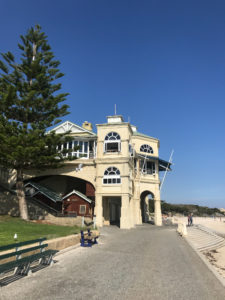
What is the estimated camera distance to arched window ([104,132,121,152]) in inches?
1117

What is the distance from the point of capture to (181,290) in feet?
21.3

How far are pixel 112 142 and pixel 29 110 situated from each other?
11149 millimetres

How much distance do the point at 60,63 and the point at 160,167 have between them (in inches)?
929

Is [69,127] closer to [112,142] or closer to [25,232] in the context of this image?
[112,142]

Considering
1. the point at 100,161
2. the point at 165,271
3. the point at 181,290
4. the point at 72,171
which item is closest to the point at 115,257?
the point at 165,271

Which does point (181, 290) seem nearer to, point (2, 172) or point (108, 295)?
point (108, 295)

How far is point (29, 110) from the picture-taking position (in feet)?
68.1

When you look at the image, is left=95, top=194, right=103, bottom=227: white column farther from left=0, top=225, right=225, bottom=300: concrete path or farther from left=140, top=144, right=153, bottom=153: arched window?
left=0, top=225, right=225, bottom=300: concrete path

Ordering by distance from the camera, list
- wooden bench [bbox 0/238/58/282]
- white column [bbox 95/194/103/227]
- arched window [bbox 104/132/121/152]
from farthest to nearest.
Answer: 1. arched window [bbox 104/132/121/152]
2. white column [bbox 95/194/103/227]
3. wooden bench [bbox 0/238/58/282]

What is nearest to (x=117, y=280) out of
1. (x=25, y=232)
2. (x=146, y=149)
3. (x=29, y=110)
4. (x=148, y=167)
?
(x=25, y=232)

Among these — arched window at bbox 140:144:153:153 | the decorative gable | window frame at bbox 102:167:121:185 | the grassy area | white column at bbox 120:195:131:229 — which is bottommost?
the grassy area

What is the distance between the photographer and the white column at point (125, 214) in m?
25.4

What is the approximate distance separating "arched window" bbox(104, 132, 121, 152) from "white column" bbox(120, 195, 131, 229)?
6.11 metres

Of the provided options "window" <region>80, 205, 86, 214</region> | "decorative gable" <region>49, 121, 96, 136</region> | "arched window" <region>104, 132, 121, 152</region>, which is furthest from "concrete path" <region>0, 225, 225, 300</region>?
"decorative gable" <region>49, 121, 96, 136</region>
